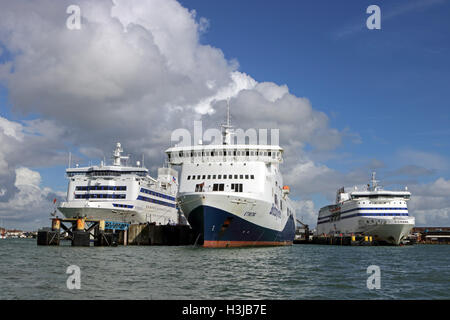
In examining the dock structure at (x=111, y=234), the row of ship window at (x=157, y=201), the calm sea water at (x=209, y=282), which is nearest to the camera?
the calm sea water at (x=209, y=282)

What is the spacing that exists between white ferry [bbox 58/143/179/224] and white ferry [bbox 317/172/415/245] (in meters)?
42.9

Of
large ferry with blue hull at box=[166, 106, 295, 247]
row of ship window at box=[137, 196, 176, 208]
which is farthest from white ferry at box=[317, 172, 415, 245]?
large ferry with blue hull at box=[166, 106, 295, 247]

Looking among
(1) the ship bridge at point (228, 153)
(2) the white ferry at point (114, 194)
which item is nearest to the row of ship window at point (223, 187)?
(1) the ship bridge at point (228, 153)

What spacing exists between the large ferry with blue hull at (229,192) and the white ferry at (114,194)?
79.5ft

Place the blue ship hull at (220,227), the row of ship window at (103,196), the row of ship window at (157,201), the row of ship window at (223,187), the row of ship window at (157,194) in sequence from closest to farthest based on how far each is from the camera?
the blue ship hull at (220,227) < the row of ship window at (223,187) < the row of ship window at (103,196) < the row of ship window at (157,201) < the row of ship window at (157,194)

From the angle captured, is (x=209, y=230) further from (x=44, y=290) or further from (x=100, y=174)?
(x=100, y=174)

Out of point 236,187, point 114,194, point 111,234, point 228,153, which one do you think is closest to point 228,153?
point 228,153

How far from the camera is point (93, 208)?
6575 centimetres

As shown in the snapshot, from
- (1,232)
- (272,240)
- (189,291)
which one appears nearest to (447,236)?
(272,240)

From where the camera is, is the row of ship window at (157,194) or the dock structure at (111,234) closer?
the dock structure at (111,234)

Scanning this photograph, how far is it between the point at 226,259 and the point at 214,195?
983 centimetres

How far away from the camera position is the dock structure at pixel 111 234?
51.8m

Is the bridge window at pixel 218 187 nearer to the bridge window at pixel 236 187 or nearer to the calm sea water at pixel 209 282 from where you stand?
the bridge window at pixel 236 187
